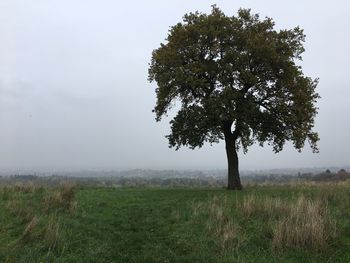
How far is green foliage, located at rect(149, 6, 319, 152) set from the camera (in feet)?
90.5

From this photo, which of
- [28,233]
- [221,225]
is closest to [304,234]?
[221,225]

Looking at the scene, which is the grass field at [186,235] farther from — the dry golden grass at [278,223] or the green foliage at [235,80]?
the green foliage at [235,80]

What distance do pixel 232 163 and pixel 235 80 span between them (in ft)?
20.5

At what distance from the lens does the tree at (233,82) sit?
27.6 m

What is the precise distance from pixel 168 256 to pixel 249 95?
20573mm

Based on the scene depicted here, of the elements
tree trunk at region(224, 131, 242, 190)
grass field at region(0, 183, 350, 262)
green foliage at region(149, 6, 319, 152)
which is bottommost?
grass field at region(0, 183, 350, 262)

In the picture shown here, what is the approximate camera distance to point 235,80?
29.0 metres

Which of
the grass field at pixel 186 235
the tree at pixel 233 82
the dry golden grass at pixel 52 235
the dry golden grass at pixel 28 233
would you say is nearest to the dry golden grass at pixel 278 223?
the grass field at pixel 186 235

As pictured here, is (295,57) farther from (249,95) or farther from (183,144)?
(183,144)

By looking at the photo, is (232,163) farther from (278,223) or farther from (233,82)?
(278,223)

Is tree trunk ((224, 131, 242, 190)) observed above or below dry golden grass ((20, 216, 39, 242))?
above

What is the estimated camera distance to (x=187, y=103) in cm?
3089

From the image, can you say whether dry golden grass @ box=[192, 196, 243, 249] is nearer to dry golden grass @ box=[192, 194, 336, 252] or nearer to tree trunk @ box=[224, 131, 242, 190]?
dry golden grass @ box=[192, 194, 336, 252]

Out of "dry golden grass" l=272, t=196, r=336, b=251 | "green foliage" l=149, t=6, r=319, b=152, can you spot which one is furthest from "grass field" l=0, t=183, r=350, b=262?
"green foliage" l=149, t=6, r=319, b=152
